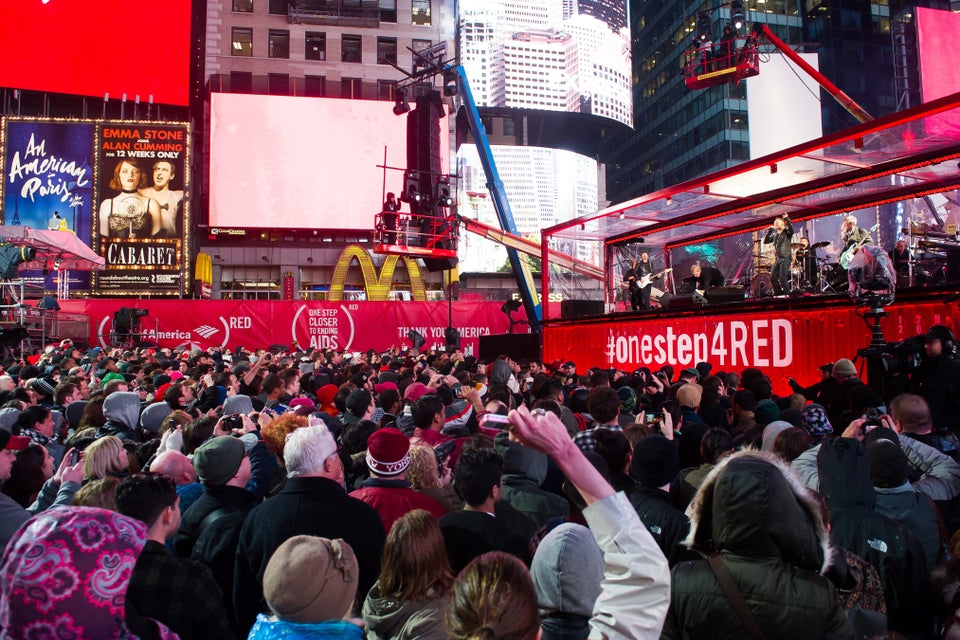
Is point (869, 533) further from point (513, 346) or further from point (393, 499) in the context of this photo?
point (513, 346)

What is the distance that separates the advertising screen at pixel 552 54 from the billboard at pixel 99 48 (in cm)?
3019

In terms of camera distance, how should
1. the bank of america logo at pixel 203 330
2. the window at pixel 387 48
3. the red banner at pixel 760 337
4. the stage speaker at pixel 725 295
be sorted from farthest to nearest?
1. the window at pixel 387 48
2. the bank of america logo at pixel 203 330
3. the stage speaker at pixel 725 295
4. the red banner at pixel 760 337

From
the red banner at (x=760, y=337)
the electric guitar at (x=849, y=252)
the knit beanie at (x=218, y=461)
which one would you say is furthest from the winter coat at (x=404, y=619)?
the electric guitar at (x=849, y=252)

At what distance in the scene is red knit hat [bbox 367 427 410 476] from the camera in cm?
386

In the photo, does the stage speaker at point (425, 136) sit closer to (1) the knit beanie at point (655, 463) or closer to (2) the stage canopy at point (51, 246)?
(2) the stage canopy at point (51, 246)

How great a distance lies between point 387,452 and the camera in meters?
3.87

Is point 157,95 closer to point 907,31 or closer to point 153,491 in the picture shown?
point 907,31

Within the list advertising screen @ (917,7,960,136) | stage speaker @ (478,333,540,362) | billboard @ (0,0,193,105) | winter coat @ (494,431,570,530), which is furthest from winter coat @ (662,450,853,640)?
billboard @ (0,0,193,105)

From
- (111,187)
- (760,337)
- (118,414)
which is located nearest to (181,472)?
(118,414)

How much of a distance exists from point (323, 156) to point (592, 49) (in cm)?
3183

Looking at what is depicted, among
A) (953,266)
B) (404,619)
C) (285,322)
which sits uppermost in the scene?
(953,266)

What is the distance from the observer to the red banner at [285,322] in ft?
73.3

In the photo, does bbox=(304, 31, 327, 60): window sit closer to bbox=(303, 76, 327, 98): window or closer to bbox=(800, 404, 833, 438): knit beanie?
bbox=(303, 76, 327, 98): window

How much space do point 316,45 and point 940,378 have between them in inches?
1585
